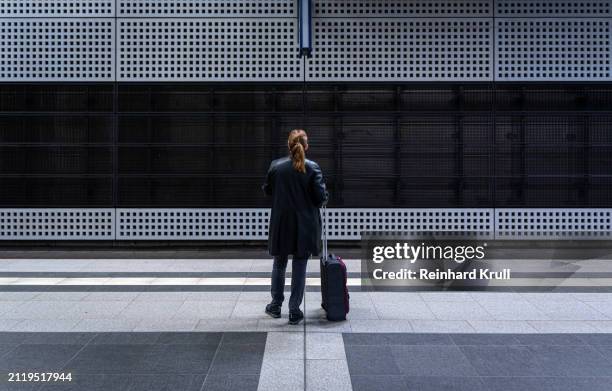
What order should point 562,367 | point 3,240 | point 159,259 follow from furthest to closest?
point 3,240, point 159,259, point 562,367

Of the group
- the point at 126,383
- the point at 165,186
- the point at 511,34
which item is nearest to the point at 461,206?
the point at 511,34

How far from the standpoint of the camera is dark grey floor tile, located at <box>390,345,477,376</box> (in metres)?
4.84

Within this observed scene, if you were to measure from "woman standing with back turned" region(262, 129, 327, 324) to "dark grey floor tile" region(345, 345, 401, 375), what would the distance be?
1066 mm

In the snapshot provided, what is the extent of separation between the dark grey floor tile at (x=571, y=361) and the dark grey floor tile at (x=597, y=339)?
0.59 feet

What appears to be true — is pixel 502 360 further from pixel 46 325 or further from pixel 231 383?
pixel 46 325

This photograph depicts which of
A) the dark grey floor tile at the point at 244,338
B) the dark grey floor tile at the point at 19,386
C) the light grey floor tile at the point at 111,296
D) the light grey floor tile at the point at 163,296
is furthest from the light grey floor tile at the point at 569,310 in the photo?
the dark grey floor tile at the point at 19,386

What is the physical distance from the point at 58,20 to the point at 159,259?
5.18 m

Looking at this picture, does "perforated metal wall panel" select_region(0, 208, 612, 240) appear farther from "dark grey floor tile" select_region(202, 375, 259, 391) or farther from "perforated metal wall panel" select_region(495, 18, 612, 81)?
"dark grey floor tile" select_region(202, 375, 259, 391)

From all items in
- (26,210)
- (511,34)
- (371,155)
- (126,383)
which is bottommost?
(126,383)

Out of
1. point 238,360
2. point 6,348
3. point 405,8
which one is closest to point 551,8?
point 405,8

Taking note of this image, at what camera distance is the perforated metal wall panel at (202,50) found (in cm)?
1180

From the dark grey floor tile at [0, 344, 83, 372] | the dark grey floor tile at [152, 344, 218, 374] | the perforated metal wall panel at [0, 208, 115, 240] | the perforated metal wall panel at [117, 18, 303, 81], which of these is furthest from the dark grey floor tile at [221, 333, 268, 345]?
the perforated metal wall panel at [117, 18, 303, 81]

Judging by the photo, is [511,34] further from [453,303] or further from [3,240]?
[3,240]

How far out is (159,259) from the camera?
11133mm
